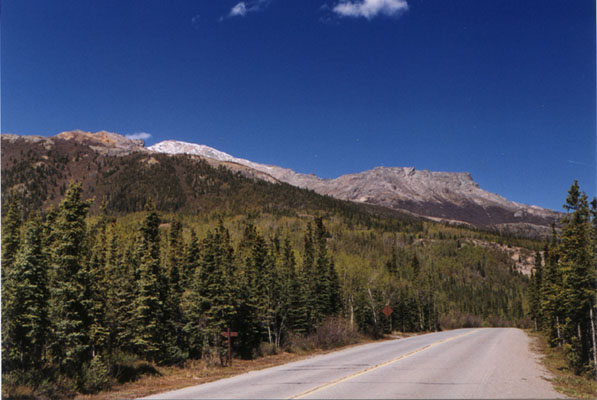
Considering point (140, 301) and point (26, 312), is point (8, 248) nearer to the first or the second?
point (140, 301)

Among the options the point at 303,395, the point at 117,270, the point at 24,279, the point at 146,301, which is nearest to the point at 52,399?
the point at 24,279

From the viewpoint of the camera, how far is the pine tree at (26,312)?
14055 millimetres

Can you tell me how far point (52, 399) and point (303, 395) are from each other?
818cm

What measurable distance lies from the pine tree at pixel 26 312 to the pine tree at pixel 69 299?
42 cm

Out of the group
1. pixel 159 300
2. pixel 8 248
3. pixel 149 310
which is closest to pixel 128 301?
pixel 159 300

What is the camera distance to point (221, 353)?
103 feet

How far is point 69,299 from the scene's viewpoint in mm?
15922

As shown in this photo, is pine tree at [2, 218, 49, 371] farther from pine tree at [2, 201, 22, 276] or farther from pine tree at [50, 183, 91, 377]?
pine tree at [2, 201, 22, 276]

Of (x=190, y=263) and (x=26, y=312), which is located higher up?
(x=190, y=263)

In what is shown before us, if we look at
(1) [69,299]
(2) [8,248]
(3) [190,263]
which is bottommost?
(1) [69,299]

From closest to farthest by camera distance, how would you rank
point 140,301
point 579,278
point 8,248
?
point 579,278 → point 140,301 → point 8,248

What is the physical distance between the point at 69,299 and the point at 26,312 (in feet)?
4.70

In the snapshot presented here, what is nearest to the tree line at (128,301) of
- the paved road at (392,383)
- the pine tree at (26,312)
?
the pine tree at (26,312)

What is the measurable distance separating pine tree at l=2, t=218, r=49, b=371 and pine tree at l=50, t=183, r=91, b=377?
424 mm
